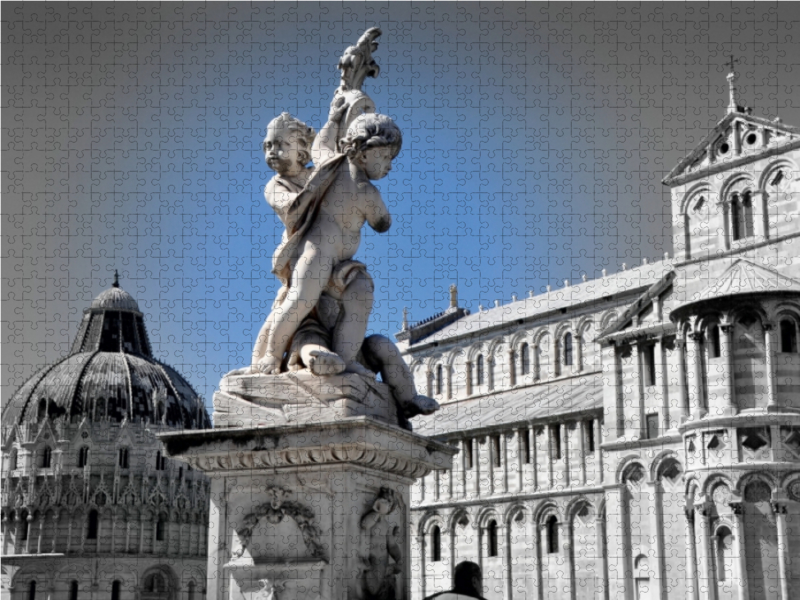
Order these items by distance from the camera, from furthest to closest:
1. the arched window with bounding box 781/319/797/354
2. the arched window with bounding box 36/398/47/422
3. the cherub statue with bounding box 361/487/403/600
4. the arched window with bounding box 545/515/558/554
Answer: the arched window with bounding box 36/398/47/422, the arched window with bounding box 545/515/558/554, the arched window with bounding box 781/319/797/354, the cherub statue with bounding box 361/487/403/600

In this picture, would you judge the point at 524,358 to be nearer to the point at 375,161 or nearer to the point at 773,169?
the point at 773,169

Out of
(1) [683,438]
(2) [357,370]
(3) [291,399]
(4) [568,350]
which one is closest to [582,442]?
(1) [683,438]

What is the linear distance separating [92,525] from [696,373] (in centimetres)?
7452

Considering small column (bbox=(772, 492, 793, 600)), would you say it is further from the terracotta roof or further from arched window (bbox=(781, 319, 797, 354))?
the terracotta roof

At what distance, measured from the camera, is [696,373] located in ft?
150

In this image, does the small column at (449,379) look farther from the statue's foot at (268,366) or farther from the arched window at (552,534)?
the statue's foot at (268,366)

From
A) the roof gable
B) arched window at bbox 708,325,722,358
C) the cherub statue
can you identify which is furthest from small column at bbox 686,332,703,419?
the cherub statue

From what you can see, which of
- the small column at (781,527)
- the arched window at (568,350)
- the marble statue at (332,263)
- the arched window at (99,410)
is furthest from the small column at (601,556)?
the arched window at (99,410)

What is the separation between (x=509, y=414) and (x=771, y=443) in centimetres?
2503

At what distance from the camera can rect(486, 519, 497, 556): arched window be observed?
65250 mm

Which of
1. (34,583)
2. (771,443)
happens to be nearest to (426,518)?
(771,443)

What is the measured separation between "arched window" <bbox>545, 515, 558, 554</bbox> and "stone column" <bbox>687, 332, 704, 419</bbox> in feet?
57.2

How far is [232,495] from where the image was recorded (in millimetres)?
6801

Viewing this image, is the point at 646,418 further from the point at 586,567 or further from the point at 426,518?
the point at 426,518
